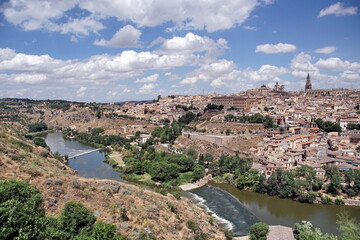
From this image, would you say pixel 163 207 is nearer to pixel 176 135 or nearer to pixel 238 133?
pixel 238 133

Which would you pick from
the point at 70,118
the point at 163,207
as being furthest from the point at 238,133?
the point at 70,118

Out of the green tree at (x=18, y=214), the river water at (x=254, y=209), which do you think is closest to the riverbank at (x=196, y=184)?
the river water at (x=254, y=209)

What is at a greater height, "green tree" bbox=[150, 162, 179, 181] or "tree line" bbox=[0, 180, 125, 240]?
"tree line" bbox=[0, 180, 125, 240]

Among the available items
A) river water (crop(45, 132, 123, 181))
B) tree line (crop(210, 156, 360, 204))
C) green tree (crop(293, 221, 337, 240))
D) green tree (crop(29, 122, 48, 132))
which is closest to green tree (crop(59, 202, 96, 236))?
green tree (crop(293, 221, 337, 240))

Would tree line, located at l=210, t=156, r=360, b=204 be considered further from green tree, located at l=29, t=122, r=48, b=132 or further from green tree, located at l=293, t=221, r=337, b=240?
green tree, located at l=29, t=122, r=48, b=132

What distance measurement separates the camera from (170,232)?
11500 millimetres

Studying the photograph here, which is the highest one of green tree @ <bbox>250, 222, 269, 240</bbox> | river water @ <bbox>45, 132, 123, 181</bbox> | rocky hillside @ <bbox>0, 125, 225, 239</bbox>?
rocky hillside @ <bbox>0, 125, 225, 239</bbox>

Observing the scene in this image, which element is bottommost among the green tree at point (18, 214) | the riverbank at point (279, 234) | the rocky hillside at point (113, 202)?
the riverbank at point (279, 234)

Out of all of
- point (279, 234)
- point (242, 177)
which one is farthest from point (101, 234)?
point (242, 177)

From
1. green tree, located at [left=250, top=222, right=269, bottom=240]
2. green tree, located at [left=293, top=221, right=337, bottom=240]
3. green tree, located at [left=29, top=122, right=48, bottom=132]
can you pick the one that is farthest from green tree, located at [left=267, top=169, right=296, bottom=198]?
green tree, located at [left=29, top=122, right=48, bottom=132]

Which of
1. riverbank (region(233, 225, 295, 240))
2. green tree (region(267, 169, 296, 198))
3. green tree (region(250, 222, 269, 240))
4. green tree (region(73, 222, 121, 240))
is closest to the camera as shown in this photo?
green tree (region(73, 222, 121, 240))

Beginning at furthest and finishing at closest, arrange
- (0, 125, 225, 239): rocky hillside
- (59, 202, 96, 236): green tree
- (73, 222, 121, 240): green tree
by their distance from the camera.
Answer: (0, 125, 225, 239): rocky hillside, (59, 202, 96, 236): green tree, (73, 222, 121, 240): green tree

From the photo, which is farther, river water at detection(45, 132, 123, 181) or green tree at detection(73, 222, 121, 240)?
river water at detection(45, 132, 123, 181)

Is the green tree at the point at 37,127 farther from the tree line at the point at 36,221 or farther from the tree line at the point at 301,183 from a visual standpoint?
the tree line at the point at 36,221
